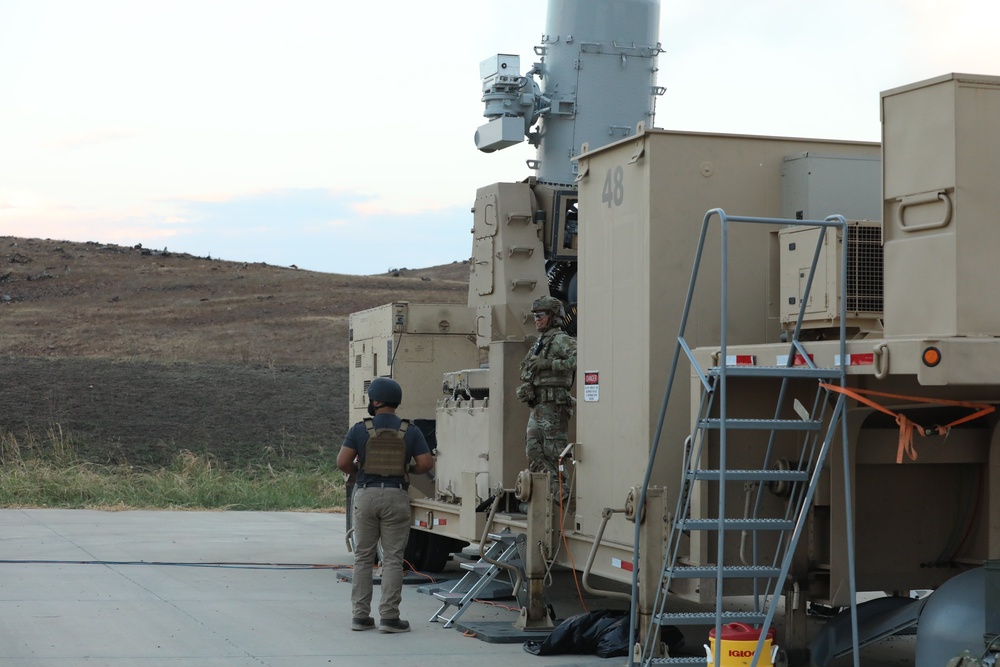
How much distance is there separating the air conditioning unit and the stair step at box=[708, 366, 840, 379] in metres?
0.98

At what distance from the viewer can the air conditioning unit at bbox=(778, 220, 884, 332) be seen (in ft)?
25.0

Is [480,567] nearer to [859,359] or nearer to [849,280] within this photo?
[849,280]

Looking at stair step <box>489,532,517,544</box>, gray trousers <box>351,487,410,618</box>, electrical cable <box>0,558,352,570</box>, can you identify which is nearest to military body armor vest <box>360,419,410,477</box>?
gray trousers <box>351,487,410,618</box>

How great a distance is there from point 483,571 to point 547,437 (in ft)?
3.64

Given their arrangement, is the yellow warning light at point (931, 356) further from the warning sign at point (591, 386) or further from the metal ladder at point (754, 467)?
the warning sign at point (591, 386)

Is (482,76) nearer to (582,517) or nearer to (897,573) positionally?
(582,517)

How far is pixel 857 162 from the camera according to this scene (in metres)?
8.72

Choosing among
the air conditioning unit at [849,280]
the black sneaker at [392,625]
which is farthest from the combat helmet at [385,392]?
the air conditioning unit at [849,280]

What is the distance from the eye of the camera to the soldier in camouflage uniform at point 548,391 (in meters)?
10.0

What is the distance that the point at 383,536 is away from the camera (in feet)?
31.8

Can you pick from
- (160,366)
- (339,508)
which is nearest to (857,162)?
(339,508)

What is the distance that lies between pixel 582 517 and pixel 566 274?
130 inches

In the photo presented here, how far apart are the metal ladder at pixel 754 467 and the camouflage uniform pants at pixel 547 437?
2.13m

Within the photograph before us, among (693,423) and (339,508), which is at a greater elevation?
(693,423)
